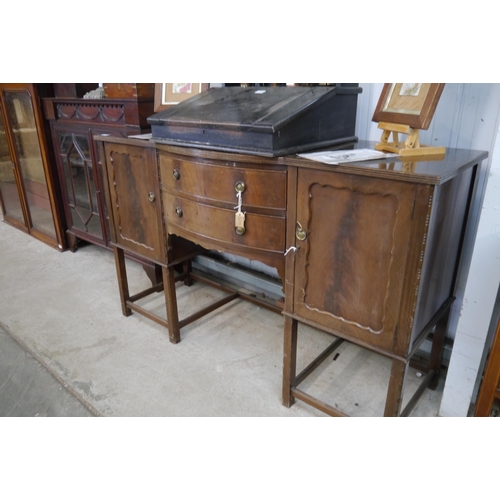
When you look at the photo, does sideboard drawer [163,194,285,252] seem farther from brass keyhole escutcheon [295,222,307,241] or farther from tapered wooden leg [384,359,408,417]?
tapered wooden leg [384,359,408,417]

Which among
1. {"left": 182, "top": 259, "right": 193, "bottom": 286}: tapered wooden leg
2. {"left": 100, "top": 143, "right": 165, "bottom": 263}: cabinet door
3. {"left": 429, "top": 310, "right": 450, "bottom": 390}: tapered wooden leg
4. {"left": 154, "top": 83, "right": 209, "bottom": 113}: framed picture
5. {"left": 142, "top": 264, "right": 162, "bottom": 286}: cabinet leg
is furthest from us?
{"left": 182, "top": 259, "right": 193, "bottom": 286}: tapered wooden leg

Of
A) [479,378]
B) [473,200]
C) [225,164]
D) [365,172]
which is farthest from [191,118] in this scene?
[479,378]

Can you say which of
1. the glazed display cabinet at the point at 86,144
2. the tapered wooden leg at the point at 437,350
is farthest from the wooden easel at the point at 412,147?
the glazed display cabinet at the point at 86,144

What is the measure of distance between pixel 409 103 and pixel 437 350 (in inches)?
40.4

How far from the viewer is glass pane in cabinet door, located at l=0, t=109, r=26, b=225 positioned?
361 centimetres

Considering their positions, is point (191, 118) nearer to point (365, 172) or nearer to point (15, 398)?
point (365, 172)

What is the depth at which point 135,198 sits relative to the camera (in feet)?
6.50

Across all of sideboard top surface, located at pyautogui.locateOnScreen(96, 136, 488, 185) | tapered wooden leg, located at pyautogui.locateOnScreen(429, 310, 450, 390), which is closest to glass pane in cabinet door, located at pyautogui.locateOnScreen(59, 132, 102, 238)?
sideboard top surface, located at pyautogui.locateOnScreen(96, 136, 488, 185)

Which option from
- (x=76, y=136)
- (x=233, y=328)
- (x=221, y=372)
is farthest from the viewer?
(x=76, y=136)

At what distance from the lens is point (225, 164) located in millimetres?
1457

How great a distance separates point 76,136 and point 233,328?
1706mm

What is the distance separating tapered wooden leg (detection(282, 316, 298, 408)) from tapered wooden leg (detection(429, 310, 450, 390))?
1.97 ft

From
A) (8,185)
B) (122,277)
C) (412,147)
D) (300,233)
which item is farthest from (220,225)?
(8,185)

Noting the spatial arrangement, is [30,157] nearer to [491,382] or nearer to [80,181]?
[80,181]
